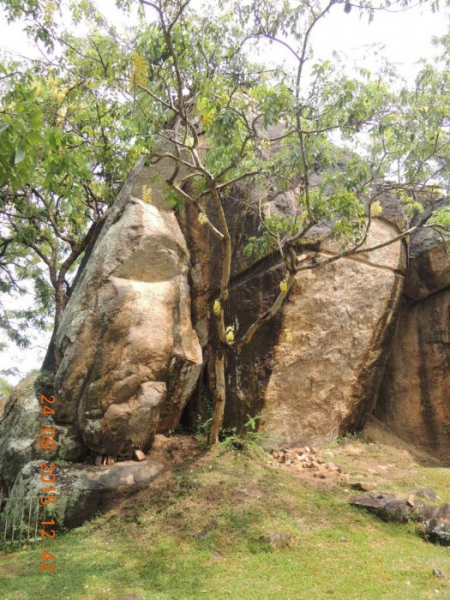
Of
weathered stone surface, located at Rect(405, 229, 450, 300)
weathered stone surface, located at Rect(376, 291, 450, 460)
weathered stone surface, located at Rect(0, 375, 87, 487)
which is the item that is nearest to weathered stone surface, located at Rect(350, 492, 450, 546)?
weathered stone surface, located at Rect(376, 291, 450, 460)

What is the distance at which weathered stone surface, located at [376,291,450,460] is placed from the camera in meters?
10.9

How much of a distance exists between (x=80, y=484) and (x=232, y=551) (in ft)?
9.04

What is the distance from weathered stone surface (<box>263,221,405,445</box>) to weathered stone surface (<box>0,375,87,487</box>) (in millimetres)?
3640

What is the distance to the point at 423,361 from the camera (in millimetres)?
11250

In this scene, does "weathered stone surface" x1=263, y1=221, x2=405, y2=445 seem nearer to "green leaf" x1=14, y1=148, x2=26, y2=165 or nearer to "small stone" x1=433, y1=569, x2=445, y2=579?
"small stone" x1=433, y1=569, x2=445, y2=579

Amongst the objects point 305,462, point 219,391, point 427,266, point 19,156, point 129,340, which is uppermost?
point 427,266

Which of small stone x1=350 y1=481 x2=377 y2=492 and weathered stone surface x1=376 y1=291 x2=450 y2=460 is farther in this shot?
weathered stone surface x1=376 y1=291 x2=450 y2=460

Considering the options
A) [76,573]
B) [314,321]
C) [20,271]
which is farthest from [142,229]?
[20,271]

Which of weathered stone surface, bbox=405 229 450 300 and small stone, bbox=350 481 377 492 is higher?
weathered stone surface, bbox=405 229 450 300

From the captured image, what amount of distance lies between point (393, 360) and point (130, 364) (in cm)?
650

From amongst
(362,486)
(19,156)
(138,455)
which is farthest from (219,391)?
(19,156)

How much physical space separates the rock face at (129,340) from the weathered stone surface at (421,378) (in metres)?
4.98

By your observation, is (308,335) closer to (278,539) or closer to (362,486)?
(362,486)

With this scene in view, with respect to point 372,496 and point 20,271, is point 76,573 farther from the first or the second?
point 20,271
